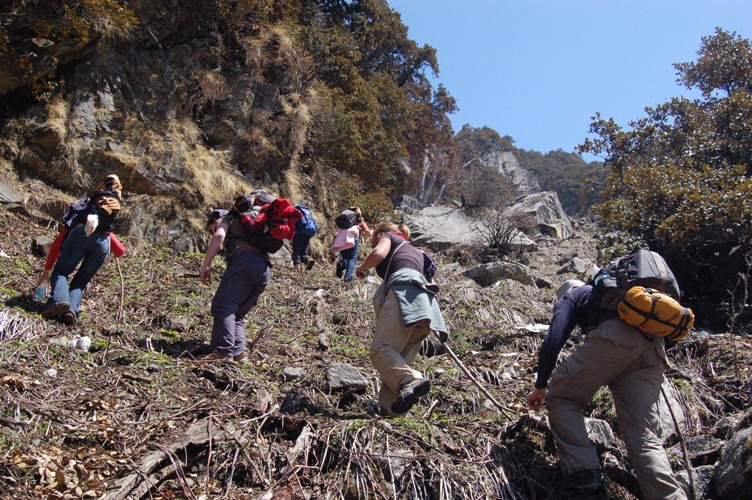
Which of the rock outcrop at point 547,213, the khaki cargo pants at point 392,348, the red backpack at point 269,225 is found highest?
the rock outcrop at point 547,213

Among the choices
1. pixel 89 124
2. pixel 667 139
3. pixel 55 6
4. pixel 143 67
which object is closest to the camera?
pixel 55 6

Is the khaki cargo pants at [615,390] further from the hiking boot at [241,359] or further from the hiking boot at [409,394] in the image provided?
the hiking boot at [241,359]

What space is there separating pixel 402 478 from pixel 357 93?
45.5ft

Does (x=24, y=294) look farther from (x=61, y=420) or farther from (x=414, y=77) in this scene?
(x=414, y=77)

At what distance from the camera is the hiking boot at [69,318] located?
5398mm

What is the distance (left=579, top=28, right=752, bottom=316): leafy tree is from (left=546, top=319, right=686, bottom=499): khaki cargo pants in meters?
5.84

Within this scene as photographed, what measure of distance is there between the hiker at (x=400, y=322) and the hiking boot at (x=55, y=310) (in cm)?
285

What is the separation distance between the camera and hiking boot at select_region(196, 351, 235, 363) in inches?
198

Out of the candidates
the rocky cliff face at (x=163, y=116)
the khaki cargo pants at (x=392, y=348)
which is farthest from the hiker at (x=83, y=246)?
the rocky cliff face at (x=163, y=116)

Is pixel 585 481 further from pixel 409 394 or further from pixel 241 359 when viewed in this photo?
pixel 241 359

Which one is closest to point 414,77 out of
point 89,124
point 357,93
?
point 357,93

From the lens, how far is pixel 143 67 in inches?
446

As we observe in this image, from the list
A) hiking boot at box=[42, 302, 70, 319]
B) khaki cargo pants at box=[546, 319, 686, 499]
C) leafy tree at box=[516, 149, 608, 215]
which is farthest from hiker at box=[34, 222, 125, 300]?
leafy tree at box=[516, 149, 608, 215]

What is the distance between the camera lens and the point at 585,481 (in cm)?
349
